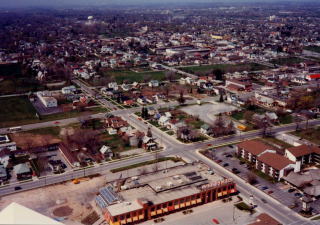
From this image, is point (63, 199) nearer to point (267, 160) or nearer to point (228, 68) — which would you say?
point (267, 160)

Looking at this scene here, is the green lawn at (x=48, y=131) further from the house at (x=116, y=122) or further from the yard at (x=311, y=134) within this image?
the yard at (x=311, y=134)

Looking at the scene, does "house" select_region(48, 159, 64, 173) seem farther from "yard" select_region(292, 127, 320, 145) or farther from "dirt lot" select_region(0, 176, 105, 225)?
"yard" select_region(292, 127, 320, 145)

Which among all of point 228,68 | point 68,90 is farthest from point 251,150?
point 228,68

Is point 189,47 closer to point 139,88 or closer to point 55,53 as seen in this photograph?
point 55,53

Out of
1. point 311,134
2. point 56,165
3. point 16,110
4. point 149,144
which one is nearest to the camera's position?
point 56,165

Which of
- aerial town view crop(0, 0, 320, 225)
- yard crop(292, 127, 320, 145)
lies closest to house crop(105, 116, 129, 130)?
aerial town view crop(0, 0, 320, 225)

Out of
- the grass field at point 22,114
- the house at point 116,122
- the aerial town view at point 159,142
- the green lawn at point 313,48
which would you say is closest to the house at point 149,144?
the aerial town view at point 159,142
